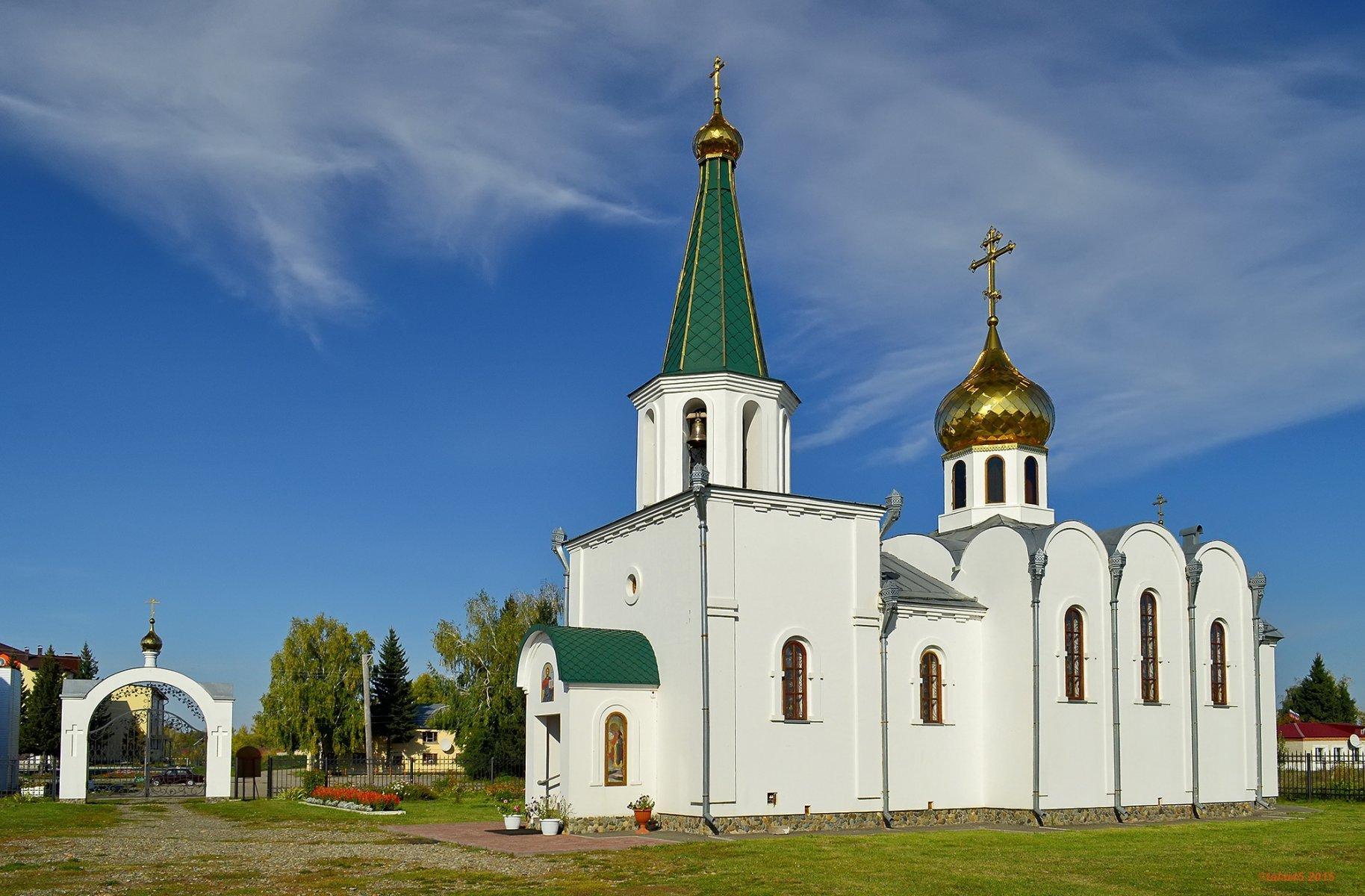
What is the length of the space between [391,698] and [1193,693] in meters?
36.8

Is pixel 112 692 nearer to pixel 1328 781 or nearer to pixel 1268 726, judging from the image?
pixel 1268 726

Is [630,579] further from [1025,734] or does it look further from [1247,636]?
[1247,636]

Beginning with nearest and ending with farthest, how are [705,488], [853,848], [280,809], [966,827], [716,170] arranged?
[853,848] < [705,488] < [966,827] < [716,170] < [280,809]

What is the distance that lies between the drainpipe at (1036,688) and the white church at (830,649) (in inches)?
1.9

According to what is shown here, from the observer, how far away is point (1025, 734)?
22609mm

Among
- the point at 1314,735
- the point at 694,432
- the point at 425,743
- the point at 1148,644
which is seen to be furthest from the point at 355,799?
the point at 1314,735

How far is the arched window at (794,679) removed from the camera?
20.8 meters

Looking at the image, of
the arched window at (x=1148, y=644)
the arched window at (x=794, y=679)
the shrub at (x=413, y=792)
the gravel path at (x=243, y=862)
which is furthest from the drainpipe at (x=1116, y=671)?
the shrub at (x=413, y=792)

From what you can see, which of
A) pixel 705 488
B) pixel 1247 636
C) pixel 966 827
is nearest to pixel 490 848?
pixel 705 488

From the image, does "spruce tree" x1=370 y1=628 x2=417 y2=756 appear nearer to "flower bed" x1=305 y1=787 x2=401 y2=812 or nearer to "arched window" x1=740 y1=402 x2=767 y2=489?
"flower bed" x1=305 y1=787 x2=401 y2=812

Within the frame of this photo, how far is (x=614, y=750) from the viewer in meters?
20.5

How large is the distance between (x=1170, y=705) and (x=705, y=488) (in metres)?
11.6

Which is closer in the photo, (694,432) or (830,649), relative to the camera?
(830,649)

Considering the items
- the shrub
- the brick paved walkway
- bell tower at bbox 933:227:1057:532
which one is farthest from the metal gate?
bell tower at bbox 933:227:1057:532
